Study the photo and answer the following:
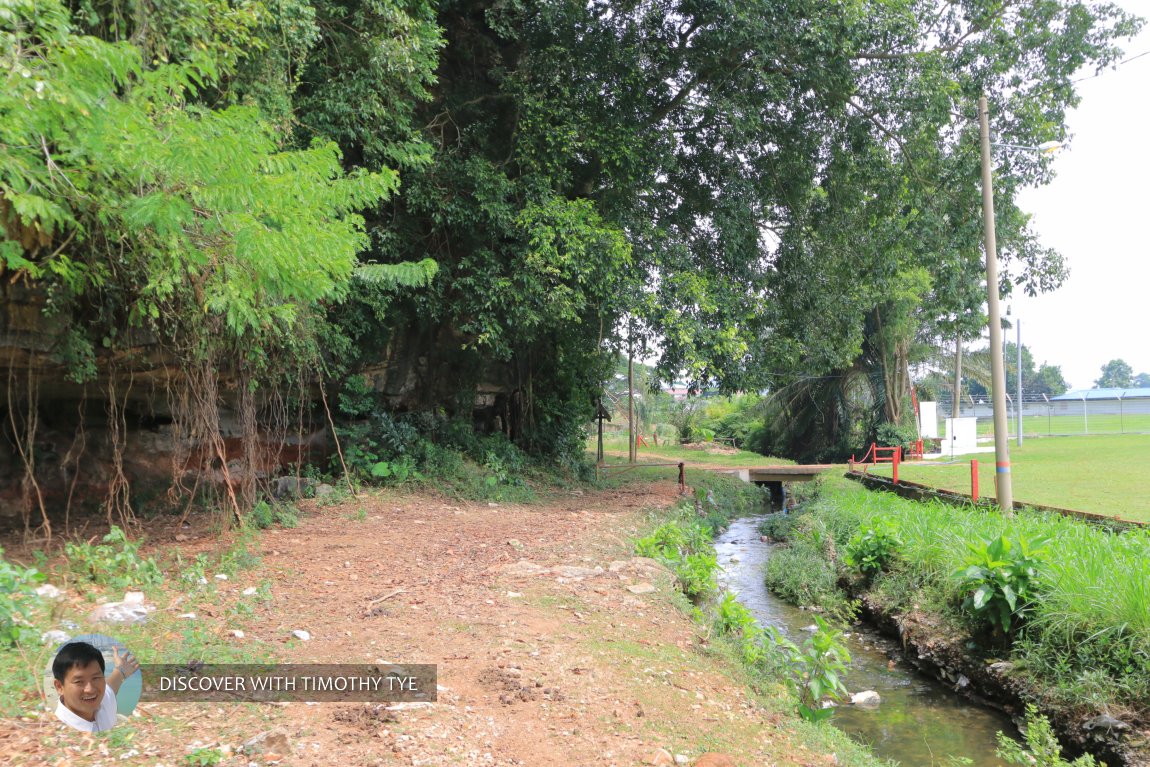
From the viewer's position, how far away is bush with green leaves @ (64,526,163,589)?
583cm

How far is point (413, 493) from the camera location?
12383 mm

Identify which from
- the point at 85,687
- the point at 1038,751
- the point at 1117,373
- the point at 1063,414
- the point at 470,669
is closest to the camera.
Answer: the point at 85,687

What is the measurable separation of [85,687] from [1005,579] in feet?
24.6

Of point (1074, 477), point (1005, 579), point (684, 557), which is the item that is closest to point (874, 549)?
point (684, 557)

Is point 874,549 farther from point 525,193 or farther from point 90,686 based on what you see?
point 90,686

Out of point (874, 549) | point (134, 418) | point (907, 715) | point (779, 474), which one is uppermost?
point (134, 418)

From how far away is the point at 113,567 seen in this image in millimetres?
5988

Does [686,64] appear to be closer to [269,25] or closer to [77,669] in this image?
[269,25]

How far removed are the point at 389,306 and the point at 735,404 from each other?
135 feet

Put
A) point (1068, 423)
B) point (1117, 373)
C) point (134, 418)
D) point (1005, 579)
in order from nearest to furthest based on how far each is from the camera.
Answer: point (1005, 579)
point (134, 418)
point (1068, 423)
point (1117, 373)

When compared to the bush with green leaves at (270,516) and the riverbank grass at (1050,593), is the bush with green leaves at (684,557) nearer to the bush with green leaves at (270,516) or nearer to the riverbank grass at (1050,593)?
the riverbank grass at (1050,593)

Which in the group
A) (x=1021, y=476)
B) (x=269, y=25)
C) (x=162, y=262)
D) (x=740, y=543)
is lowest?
(x=740, y=543)

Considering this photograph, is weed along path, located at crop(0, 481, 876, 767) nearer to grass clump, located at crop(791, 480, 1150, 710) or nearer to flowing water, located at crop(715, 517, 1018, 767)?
flowing water, located at crop(715, 517, 1018, 767)

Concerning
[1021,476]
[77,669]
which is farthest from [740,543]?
[77,669]
